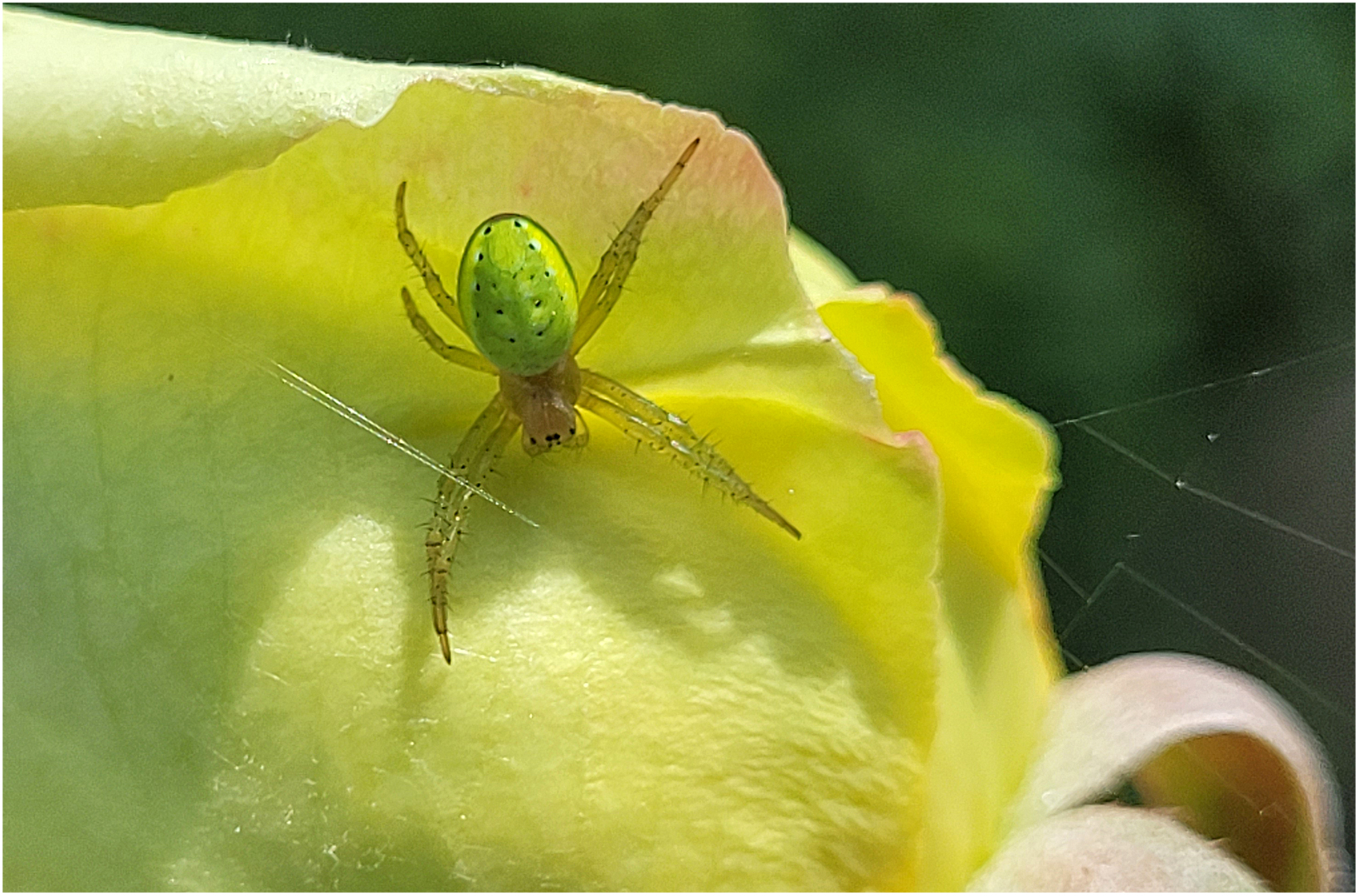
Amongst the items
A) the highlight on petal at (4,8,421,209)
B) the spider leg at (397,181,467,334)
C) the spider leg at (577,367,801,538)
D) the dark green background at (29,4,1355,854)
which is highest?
the highlight on petal at (4,8,421,209)

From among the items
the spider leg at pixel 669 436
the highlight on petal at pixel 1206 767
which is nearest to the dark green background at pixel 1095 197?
the highlight on petal at pixel 1206 767

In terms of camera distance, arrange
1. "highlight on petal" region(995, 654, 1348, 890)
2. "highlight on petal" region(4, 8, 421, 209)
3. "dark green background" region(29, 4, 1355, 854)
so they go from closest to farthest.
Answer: "highlight on petal" region(4, 8, 421, 209)
"highlight on petal" region(995, 654, 1348, 890)
"dark green background" region(29, 4, 1355, 854)

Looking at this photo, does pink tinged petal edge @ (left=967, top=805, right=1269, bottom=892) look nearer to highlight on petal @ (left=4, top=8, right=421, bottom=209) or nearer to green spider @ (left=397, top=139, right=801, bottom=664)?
green spider @ (left=397, top=139, right=801, bottom=664)

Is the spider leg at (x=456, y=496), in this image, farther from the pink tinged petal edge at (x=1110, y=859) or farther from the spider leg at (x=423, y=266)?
the pink tinged petal edge at (x=1110, y=859)

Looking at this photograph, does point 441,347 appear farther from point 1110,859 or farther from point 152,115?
point 1110,859

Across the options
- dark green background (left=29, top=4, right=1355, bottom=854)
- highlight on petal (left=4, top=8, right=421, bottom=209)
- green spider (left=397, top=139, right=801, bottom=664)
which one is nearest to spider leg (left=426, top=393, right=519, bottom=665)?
green spider (left=397, top=139, right=801, bottom=664)

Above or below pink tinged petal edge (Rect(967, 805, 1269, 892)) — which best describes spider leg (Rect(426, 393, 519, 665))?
above
